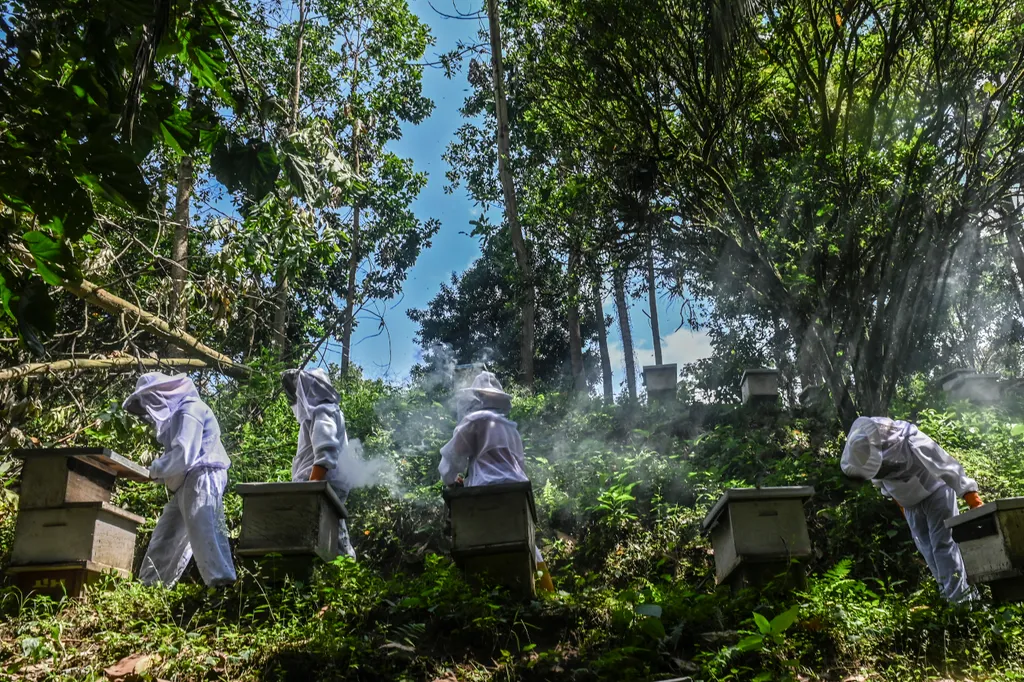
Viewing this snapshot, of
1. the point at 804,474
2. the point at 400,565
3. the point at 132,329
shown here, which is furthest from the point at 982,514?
the point at 132,329

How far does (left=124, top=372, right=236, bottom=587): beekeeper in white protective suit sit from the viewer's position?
6.57m

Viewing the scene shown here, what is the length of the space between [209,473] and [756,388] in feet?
28.5

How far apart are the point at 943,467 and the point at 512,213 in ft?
38.9

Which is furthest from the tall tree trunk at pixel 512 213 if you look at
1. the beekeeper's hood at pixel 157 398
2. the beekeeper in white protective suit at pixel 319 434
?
the beekeeper's hood at pixel 157 398

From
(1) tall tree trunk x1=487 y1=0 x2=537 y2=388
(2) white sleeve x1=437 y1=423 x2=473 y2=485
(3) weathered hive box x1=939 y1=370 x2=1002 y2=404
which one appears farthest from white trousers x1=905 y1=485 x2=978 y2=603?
(1) tall tree trunk x1=487 y1=0 x2=537 y2=388

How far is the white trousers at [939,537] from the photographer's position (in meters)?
6.82

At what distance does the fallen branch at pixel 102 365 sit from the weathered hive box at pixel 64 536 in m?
1.72

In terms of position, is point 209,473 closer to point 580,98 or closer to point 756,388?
point 580,98

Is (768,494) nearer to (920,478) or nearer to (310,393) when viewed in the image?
(920,478)

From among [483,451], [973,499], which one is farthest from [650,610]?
[973,499]

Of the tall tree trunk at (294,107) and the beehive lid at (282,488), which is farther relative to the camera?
the tall tree trunk at (294,107)

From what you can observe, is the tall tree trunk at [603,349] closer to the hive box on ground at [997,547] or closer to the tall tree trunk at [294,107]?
the tall tree trunk at [294,107]

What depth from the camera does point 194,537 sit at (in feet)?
21.6

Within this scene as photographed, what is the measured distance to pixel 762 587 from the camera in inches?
246
